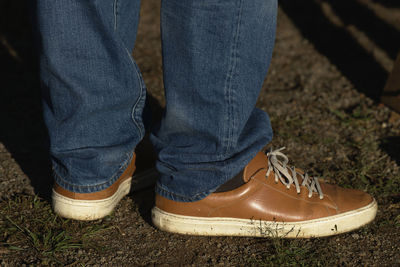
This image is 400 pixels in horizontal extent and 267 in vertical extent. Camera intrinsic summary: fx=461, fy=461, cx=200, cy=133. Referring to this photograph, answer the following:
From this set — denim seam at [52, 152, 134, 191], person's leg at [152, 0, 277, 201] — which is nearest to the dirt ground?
denim seam at [52, 152, 134, 191]

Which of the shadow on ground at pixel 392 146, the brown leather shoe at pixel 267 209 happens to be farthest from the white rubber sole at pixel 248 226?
the shadow on ground at pixel 392 146

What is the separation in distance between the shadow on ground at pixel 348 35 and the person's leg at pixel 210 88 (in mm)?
1587

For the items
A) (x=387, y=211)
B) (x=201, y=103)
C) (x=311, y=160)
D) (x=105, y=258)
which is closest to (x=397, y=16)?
(x=311, y=160)

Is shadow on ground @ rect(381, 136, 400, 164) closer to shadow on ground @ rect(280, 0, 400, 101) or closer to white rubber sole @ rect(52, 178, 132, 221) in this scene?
shadow on ground @ rect(280, 0, 400, 101)

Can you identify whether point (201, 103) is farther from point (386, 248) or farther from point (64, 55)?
point (386, 248)

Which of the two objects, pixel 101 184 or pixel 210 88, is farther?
pixel 101 184

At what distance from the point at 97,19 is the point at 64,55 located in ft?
0.49

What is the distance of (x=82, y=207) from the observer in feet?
5.40

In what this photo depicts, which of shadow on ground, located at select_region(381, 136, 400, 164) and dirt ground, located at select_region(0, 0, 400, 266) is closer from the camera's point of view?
dirt ground, located at select_region(0, 0, 400, 266)

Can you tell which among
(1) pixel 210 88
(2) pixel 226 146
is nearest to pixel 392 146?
(2) pixel 226 146

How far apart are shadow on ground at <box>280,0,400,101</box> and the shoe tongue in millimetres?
1396

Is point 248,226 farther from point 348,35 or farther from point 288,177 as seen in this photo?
point 348,35

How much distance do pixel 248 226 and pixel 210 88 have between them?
55 centimetres

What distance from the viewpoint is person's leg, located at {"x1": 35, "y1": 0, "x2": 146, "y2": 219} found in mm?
1354
